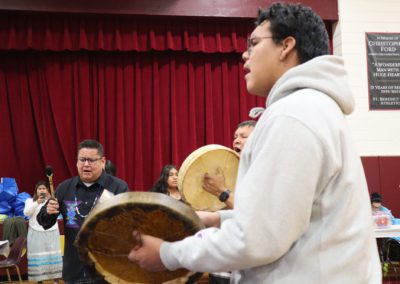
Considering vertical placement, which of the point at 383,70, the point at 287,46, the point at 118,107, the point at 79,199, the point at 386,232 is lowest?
the point at 386,232

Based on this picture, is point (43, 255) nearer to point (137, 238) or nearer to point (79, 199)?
point (79, 199)

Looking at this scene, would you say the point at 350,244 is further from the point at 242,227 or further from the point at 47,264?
the point at 47,264

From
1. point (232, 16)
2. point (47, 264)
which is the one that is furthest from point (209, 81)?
point (47, 264)

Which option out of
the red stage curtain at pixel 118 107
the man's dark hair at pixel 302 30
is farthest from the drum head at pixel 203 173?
the red stage curtain at pixel 118 107

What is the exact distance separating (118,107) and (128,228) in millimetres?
7312

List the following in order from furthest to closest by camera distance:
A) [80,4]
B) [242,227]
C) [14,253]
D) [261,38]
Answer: [80,4]
[14,253]
[261,38]
[242,227]

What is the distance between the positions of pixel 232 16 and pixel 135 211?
7499 mm

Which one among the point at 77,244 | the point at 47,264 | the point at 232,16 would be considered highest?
the point at 232,16

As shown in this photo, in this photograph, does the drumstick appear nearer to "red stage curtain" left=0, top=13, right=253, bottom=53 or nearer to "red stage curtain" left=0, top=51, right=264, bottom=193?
"red stage curtain" left=0, top=51, right=264, bottom=193

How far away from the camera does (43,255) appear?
6688mm

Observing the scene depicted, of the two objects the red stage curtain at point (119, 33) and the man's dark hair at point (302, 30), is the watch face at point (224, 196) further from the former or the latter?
the red stage curtain at point (119, 33)

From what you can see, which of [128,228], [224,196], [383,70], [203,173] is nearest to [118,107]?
[383,70]

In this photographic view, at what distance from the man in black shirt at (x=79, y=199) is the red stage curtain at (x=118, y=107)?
4761 mm

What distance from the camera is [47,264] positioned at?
21.9 ft
